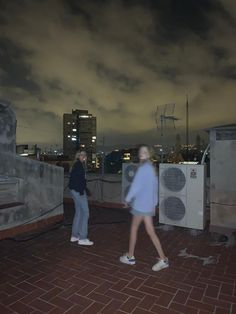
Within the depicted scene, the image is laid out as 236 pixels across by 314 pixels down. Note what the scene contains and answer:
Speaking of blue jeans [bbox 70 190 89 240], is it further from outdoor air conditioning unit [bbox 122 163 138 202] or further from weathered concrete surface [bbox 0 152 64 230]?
outdoor air conditioning unit [bbox 122 163 138 202]

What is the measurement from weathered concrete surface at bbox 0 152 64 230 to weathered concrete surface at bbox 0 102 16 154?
0.19 m

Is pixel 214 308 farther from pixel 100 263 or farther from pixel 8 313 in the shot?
pixel 8 313

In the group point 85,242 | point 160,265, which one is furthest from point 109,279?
point 85,242

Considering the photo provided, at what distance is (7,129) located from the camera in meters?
6.63

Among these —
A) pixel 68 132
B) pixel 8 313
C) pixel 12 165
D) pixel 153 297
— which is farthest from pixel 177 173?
pixel 68 132

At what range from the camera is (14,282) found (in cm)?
413

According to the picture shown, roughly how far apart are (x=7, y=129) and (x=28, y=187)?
147cm

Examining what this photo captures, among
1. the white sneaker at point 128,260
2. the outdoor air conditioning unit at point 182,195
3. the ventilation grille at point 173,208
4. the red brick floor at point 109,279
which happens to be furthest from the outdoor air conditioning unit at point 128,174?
the white sneaker at point 128,260

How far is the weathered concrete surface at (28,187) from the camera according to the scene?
20.7 feet

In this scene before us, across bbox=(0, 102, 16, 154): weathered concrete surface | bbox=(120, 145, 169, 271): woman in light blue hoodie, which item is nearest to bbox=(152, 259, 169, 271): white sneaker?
bbox=(120, 145, 169, 271): woman in light blue hoodie

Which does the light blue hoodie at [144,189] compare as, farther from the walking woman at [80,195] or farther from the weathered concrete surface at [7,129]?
the weathered concrete surface at [7,129]

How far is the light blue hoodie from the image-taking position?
437 centimetres

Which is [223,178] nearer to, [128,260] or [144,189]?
[144,189]

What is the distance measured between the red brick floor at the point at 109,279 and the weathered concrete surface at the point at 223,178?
0.63 metres
